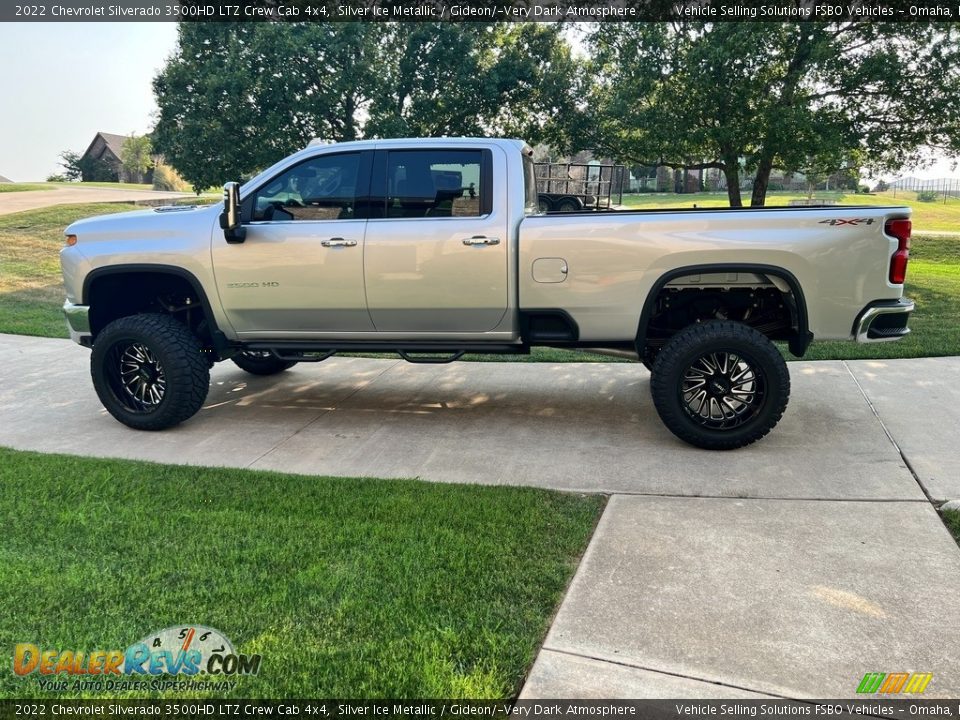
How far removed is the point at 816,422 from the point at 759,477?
131 cm

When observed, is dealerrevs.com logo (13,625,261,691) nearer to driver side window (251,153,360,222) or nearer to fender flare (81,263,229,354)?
fender flare (81,263,229,354)

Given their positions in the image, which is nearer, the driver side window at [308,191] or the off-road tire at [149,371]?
the driver side window at [308,191]

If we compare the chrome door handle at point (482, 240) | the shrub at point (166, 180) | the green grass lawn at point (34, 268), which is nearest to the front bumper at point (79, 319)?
the chrome door handle at point (482, 240)

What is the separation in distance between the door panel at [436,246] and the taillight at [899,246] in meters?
2.44

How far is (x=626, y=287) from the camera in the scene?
515 cm

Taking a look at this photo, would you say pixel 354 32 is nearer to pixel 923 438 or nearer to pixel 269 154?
pixel 269 154

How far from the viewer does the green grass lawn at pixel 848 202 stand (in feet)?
52.9

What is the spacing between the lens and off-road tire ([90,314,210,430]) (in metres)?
5.73

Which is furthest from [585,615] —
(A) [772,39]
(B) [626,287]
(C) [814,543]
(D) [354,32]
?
(D) [354,32]

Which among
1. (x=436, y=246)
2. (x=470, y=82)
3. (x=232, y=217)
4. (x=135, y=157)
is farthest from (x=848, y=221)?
(x=135, y=157)

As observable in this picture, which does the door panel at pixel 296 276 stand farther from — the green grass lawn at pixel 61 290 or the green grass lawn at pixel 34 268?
the green grass lawn at pixel 34 268

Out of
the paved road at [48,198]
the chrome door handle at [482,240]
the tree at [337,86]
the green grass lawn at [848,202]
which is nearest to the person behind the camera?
the chrome door handle at [482,240]

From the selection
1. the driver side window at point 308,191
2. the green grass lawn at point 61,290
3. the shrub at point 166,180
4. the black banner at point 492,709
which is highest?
the shrub at point 166,180

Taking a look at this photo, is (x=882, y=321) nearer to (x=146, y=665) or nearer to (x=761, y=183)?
(x=146, y=665)
